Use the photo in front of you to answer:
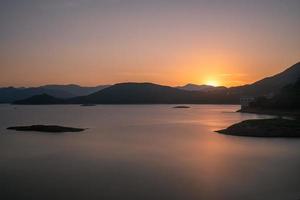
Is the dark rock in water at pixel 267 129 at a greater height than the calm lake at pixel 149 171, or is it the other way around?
the dark rock in water at pixel 267 129

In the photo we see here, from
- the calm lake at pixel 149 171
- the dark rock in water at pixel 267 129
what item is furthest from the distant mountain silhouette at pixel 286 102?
the calm lake at pixel 149 171

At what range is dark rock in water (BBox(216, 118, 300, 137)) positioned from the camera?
35.0 metres

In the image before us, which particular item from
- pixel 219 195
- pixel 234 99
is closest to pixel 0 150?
pixel 219 195

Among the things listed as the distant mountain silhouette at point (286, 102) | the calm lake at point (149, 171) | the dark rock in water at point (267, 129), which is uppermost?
the distant mountain silhouette at point (286, 102)

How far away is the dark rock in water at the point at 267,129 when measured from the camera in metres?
35.0

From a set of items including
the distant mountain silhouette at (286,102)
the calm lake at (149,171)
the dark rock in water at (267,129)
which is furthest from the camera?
the distant mountain silhouette at (286,102)

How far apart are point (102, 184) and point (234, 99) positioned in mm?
177779

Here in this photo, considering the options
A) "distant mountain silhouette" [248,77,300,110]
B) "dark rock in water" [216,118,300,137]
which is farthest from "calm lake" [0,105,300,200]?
"distant mountain silhouette" [248,77,300,110]

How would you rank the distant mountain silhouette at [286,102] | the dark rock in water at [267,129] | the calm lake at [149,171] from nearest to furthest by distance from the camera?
the calm lake at [149,171]
the dark rock in water at [267,129]
the distant mountain silhouette at [286,102]

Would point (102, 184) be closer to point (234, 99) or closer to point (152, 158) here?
point (152, 158)

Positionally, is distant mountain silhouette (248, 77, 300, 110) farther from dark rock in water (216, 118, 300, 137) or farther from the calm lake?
the calm lake

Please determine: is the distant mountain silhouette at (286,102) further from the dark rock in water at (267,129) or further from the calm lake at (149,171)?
the calm lake at (149,171)

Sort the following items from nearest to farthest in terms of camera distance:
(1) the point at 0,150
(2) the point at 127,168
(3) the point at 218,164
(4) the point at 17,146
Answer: (2) the point at 127,168 < (3) the point at 218,164 < (1) the point at 0,150 < (4) the point at 17,146

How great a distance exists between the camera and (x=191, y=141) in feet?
112
